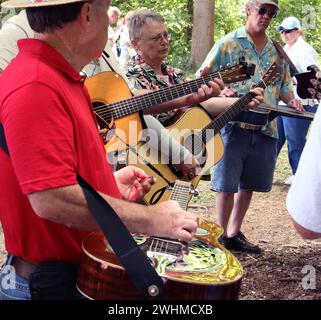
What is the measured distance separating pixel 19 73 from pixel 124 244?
2.08ft

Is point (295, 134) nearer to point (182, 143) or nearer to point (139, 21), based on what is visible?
point (182, 143)

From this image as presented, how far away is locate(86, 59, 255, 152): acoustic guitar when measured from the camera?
3471mm

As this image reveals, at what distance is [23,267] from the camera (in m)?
1.85

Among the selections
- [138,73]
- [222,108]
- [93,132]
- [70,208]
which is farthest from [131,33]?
[70,208]

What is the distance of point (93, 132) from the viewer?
1.83 metres

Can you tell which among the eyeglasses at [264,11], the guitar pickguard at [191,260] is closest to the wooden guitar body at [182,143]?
the eyeglasses at [264,11]

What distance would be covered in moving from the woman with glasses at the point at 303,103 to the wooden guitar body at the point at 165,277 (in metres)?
5.09

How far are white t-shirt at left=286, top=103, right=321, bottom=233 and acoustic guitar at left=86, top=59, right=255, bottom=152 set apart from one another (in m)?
2.10

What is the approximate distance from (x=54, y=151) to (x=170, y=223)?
466mm

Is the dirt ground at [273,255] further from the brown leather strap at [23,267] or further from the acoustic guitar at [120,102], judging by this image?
the brown leather strap at [23,267]

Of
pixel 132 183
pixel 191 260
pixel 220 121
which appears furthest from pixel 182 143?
pixel 191 260

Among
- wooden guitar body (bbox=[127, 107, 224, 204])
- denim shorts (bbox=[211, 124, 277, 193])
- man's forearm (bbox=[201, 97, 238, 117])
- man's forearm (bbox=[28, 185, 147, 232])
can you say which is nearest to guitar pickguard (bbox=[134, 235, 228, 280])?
man's forearm (bbox=[28, 185, 147, 232])

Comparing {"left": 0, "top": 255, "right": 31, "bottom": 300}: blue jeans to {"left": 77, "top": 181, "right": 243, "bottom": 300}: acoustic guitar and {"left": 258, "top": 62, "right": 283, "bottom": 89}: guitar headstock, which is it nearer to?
{"left": 77, "top": 181, "right": 243, "bottom": 300}: acoustic guitar

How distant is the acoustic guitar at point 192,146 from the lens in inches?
152
